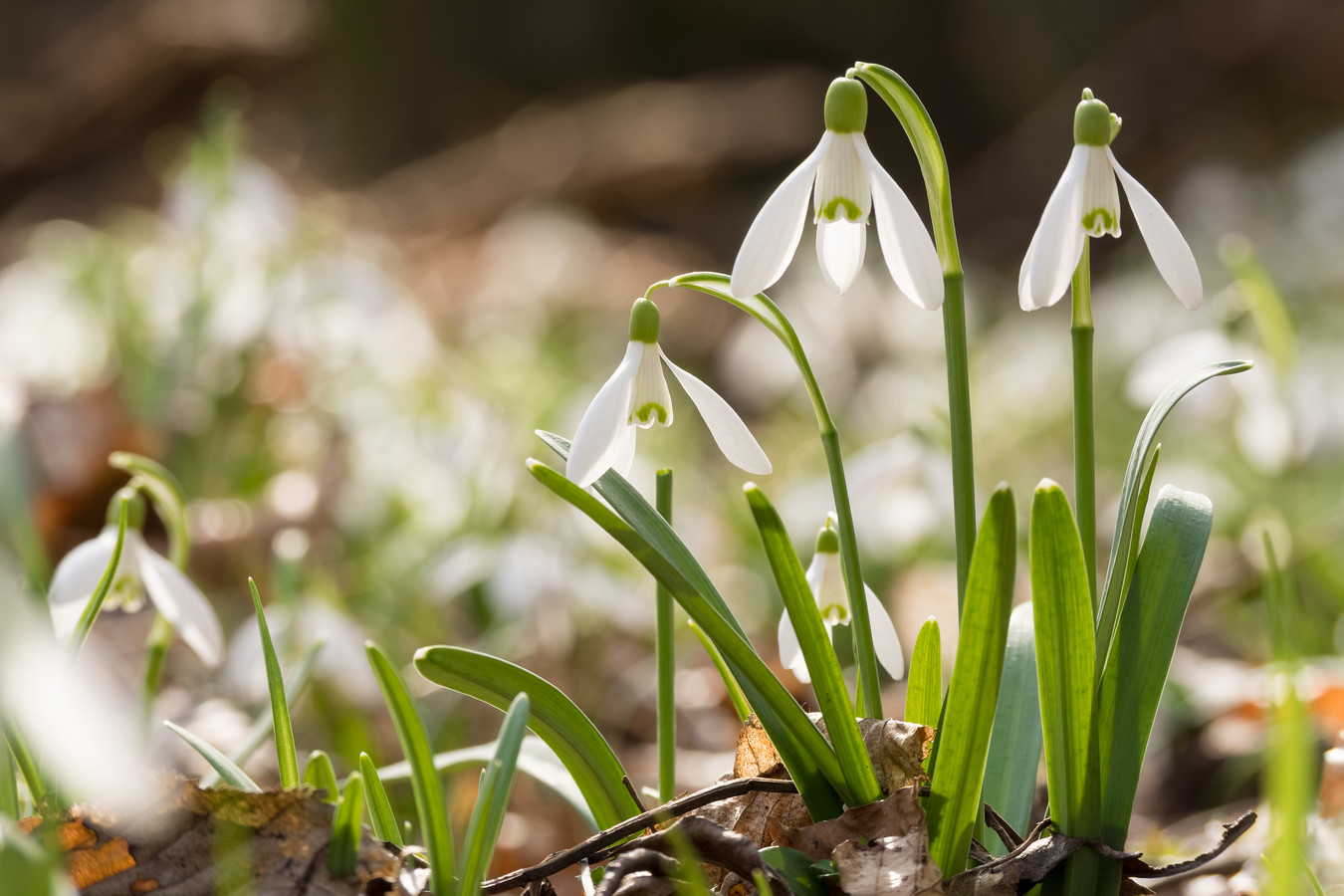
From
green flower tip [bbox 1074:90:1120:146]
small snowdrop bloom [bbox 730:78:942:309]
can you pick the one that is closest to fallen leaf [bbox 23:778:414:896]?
small snowdrop bloom [bbox 730:78:942:309]

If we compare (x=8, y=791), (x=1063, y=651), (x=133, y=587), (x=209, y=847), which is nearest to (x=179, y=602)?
(x=133, y=587)

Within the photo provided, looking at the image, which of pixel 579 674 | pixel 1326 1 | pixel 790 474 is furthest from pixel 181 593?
pixel 1326 1

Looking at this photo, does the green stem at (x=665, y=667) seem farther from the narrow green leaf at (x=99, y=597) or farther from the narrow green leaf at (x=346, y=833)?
the narrow green leaf at (x=99, y=597)

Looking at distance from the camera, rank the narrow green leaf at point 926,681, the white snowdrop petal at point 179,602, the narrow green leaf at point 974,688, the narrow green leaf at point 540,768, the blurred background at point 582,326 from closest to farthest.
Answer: the narrow green leaf at point 974,688 → the narrow green leaf at point 926,681 → the narrow green leaf at point 540,768 → the white snowdrop petal at point 179,602 → the blurred background at point 582,326

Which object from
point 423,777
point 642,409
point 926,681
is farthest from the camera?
point 926,681

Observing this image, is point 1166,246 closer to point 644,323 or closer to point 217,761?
point 644,323

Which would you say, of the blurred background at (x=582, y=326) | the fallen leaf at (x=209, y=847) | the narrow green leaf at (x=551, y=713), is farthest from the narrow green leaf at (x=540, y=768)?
Result: the blurred background at (x=582, y=326)

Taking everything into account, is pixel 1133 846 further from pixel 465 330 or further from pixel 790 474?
pixel 465 330
